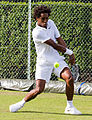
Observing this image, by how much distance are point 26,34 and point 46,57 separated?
4568mm

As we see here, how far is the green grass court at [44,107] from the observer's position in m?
5.85

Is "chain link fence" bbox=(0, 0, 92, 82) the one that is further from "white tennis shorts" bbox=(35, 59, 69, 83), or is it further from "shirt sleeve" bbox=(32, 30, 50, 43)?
"shirt sleeve" bbox=(32, 30, 50, 43)

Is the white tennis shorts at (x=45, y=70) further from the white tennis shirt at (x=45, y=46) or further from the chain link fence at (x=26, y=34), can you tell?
the chain link fence at (x=26, y=34)

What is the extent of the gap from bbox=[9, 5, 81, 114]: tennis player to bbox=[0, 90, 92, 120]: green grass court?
0.70 feet

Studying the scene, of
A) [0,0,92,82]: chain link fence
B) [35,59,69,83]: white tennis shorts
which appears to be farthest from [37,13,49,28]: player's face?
[0,0,92,82]: chain link fence

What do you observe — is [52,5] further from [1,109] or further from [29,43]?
[1,109]

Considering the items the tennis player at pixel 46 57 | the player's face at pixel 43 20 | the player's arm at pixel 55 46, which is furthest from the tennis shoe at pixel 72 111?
the player's face at pixel 43 20

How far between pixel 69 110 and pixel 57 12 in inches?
196

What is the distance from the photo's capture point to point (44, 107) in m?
7.06

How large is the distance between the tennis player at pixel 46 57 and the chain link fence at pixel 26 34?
4214mm

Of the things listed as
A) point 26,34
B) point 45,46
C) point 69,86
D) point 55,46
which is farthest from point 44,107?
point 26,34

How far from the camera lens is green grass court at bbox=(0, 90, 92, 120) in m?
5.85

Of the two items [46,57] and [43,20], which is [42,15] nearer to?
[43,20]

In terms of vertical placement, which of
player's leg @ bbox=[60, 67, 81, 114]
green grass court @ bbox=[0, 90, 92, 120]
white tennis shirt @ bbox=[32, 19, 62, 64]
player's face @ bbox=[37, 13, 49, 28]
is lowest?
green grass court @ bbox=[0, 90, 92, 120]
